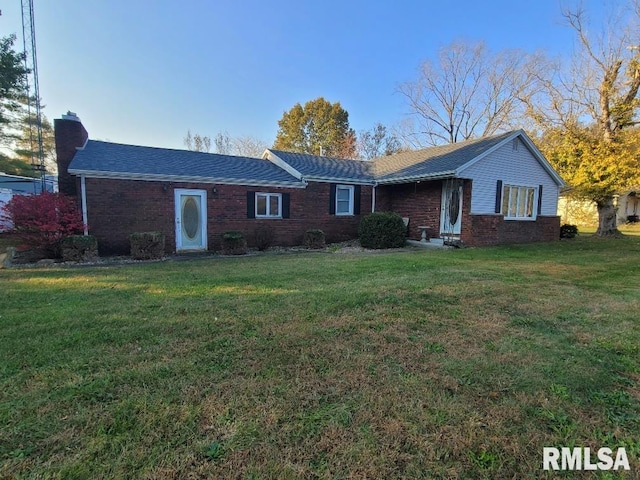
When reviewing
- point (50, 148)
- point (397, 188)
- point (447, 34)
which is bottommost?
point (397, 188)

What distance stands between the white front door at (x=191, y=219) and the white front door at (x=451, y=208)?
925cm

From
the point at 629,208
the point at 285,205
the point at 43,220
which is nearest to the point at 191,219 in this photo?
the point at 285,205

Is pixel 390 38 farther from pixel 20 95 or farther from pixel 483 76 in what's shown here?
pixel 20 95

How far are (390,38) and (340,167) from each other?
949 centimetres

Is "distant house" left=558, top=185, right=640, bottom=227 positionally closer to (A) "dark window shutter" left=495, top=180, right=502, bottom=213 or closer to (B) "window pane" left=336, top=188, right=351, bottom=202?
(A) "dark window shutter" left=495, top=180, right=502, bottom=213

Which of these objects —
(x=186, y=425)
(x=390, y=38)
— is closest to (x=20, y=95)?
(x=390, y=38)

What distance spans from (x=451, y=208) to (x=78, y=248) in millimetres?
12683

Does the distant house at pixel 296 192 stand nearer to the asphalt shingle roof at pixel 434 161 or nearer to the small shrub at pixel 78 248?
the asphalt shingle roof at pixel 434 161

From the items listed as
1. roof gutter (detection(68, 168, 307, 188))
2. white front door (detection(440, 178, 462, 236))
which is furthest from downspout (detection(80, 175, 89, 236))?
white front door (detection(440, 178, 462, 236))

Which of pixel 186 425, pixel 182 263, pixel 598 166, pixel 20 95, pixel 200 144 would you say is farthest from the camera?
pixel 200 144

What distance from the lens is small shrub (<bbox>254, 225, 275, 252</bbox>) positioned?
473 inches

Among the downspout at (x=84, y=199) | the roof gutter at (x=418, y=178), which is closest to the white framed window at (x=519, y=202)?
the roof gutter at (x=418, y=178)

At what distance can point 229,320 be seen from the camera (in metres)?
4.14

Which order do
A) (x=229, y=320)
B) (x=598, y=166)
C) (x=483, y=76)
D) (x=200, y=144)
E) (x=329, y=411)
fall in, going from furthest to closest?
1. (x=200, y=144)
2. (x=483, y=76)
3. (x=598, y=166)
4. (x=229, y=320)
5. (x=329, y=411)
